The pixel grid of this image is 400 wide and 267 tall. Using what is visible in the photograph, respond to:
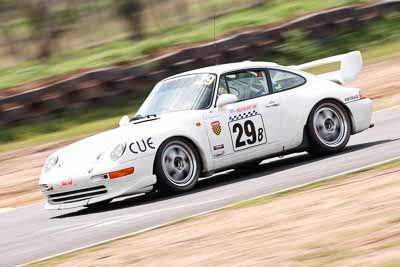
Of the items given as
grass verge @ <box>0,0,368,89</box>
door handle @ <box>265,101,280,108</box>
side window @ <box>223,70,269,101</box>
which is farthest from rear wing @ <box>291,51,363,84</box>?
grass verge @ <box>0,0,368,89</box>

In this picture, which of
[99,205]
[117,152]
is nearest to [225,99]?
[117,152]

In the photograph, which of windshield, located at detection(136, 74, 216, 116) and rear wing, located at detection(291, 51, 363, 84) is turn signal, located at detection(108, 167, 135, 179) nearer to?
windshield, located at detection(136, 74, 216, 116)

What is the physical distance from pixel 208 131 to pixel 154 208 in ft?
4.40

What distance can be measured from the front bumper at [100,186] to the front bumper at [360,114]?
2950 mm

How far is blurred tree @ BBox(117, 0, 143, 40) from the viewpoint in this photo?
24.7 meters

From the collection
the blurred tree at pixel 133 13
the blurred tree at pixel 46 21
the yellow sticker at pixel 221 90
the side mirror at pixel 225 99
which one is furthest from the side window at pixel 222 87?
the blurred tree at pixel 133 13

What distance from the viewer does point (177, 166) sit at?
10641mm

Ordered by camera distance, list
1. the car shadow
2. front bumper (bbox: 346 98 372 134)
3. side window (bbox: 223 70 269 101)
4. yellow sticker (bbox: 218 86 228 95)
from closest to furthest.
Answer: the car shadow, yellow sticker (bbox: 218 86 228 95), side window (bbox: 223 70 269 101), front bumper (bbox: 346 98 372 134)

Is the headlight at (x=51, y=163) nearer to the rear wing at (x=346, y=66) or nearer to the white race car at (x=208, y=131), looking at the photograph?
the white race car at (x=208, y=131)

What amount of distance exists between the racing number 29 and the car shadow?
0.42 m

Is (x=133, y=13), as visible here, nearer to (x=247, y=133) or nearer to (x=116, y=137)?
(x=247, y=133)

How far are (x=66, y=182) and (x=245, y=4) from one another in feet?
57.5

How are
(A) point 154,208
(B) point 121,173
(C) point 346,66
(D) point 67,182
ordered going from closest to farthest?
(A) point 154,208 < (B) point 121,173 < (D) point 67,182 < (C) point 346,66

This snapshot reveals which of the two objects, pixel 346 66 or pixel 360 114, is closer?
pixel 360 114
